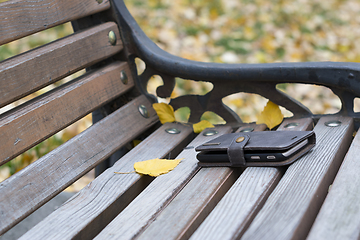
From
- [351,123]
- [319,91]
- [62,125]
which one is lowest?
[319,91]

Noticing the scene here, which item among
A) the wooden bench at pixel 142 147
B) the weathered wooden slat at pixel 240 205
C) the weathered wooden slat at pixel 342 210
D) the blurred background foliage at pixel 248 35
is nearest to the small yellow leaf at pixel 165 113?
the wooden bench at pixel 142 147

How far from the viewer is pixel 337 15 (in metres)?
4.28

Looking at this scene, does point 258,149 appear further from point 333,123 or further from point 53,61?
point 53,61

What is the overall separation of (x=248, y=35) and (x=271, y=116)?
7.91 ft

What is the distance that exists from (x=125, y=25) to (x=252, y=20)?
8.57ft

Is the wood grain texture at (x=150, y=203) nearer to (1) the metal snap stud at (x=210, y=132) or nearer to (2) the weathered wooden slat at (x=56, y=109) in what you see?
(1) the metal snap stud at (x=210, y=132)

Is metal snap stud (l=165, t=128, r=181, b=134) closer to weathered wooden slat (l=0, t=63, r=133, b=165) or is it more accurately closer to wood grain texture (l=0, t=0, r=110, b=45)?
weathered wooden slat (l=0, t=63, r=133, b=165)

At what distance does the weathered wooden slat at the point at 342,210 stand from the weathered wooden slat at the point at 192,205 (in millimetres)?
274

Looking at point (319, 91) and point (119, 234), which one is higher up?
point (119, 234)

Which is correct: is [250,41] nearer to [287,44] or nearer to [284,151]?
[287,44]

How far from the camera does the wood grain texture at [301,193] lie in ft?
2.75

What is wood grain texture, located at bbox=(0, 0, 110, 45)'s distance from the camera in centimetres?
118

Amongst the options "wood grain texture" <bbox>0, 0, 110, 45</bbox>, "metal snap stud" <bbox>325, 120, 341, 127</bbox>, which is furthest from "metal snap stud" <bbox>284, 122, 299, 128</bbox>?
"wood grain texture" <bbox>0, 0, 110, 45</bbox>

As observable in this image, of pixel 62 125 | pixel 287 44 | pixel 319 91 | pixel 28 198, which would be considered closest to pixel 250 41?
pixel 287 44
